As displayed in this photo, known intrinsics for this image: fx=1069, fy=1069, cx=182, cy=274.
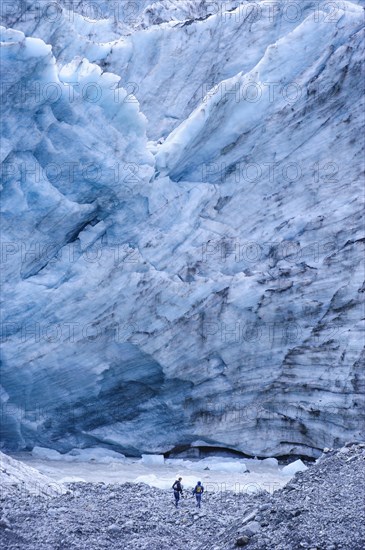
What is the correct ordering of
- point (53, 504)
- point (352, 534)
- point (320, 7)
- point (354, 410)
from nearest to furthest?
point (352, 534)
point (53, 504)
point (354, 410)
point (320, 7)

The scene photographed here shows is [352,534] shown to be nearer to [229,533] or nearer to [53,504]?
[229,533]

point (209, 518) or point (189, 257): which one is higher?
point (189, 257)

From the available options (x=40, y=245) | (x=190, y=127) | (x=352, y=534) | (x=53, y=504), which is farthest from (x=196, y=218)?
(x=352, y=534)

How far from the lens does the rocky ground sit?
30.9 feet

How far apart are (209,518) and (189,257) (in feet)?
17.7

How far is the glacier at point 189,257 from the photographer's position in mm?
15398

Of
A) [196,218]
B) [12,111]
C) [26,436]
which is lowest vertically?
[26,436]

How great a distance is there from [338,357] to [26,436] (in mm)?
4727

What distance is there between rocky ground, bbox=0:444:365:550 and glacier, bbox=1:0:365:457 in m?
3.35

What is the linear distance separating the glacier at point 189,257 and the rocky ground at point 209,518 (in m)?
3.35

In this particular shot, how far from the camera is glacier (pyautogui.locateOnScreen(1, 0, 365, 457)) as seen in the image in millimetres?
15398

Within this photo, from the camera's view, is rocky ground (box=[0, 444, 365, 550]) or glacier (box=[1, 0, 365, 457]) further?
glacier (box=[1, 0, 365, 457])

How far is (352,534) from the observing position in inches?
360

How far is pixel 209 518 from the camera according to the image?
36.7 feet
